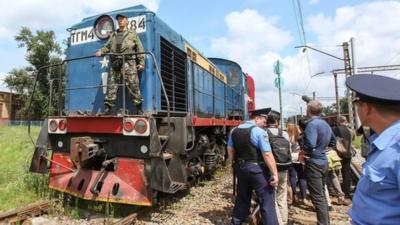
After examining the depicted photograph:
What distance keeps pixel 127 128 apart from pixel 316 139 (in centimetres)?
278

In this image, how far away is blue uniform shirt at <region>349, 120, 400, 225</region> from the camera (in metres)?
1.69

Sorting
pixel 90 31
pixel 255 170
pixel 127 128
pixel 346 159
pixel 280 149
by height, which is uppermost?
pixel 90 31

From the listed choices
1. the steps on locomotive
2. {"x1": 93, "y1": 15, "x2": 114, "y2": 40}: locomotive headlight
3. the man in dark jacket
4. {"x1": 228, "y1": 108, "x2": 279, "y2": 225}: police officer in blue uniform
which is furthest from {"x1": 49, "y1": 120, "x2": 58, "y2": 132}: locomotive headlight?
the man in dark jacket

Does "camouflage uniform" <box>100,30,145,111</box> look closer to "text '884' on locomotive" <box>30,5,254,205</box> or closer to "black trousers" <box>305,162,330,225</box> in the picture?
"text '884' on locomotive" <box>30,5,254,205</box>

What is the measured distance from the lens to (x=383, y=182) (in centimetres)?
172

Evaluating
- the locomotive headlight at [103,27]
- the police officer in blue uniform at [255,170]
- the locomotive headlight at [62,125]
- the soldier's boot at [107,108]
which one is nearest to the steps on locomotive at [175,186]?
the police officer in blue uniform at [255,170]

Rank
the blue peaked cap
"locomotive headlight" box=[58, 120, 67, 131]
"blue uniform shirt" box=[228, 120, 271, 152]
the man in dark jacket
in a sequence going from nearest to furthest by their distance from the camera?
the blue peaked cap
"blue uniform shirt" box=[228, 120, 271, 152]
"locomotive headlight" box=[58, 120, 67, 131]
the man in dark jacket

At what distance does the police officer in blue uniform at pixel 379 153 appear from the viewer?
1.71m

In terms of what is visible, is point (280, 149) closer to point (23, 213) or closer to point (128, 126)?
point (128, 126)

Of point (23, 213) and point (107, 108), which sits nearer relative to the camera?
point (23, 213)

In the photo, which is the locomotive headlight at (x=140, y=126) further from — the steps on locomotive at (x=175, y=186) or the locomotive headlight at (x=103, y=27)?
the locomotive headlight at (x=103, y=27)

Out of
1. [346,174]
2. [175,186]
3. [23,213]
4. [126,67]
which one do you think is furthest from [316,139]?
[23,213]

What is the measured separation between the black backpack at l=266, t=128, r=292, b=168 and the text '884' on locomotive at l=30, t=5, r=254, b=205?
140 centimetres

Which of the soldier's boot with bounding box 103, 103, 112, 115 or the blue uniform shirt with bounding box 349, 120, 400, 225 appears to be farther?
the soldier's boot with bounding box 103, 103, 112, 115
